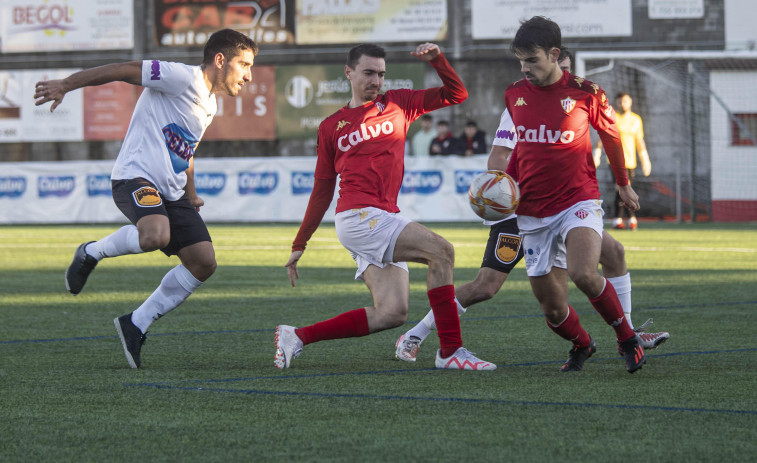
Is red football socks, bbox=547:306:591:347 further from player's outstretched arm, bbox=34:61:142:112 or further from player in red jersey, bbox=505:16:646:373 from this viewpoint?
player's outstretched arm, bbox=34:61:142:112

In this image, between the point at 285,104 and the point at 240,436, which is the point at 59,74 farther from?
the point at 240,436

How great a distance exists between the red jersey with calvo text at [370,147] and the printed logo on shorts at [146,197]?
0.88 meters

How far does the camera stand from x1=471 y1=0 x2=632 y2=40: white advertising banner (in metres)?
30.5

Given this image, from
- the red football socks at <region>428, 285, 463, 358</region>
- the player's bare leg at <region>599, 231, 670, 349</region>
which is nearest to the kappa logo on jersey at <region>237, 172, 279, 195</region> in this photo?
the player's bare leg at <region>599, 231, 670, 349</region>

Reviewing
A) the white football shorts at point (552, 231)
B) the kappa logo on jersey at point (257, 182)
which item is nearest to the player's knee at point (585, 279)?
the white football shorts at point (552, 231)

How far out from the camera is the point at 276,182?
77.4 feet

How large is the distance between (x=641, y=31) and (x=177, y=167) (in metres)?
26.1

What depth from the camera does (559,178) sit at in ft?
19.2

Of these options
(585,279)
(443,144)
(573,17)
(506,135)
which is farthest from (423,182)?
(585,279)

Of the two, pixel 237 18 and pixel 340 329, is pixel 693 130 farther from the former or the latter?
pixel 340 329

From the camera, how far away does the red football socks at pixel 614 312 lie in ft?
18.8

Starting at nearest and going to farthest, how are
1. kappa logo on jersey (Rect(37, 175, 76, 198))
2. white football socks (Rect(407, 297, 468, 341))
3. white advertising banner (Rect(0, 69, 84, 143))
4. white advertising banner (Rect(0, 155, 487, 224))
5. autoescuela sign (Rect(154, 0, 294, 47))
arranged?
white football socks (Rect(407, 297, 468, 341))
white advertising banner (Rect(0, 155, 487, 224))
kappa logo on jersey (Rect(37, 175, 76, 198))
autoescuela sign (Rect(154, 0, 294, 47))
white advertising banner (Rect(0, 69, 84, 143))

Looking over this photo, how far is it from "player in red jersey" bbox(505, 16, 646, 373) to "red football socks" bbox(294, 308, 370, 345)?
3.12 feet

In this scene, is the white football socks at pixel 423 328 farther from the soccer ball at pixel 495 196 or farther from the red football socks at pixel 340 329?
the soccer ball at pixel 495 196
